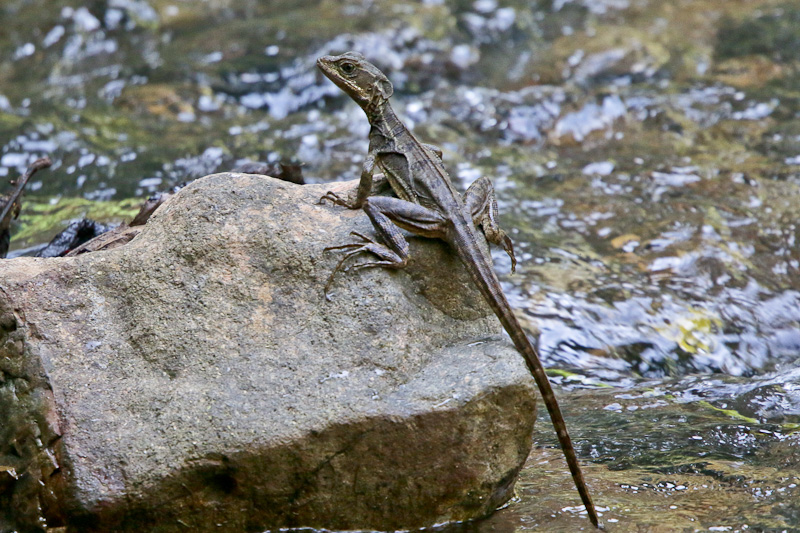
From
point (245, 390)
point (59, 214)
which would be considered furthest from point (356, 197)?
point (59, 214)

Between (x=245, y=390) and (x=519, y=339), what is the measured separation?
4.51 ft

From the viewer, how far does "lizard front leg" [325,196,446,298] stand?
4.36 metres

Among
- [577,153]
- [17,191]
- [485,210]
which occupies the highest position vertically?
[485,210]

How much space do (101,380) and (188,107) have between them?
773 centimetres

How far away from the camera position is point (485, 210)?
511 centimetres

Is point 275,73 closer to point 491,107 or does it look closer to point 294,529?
point 491,107

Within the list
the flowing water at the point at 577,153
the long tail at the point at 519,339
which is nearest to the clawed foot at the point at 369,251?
the long tail at the point at 519,339

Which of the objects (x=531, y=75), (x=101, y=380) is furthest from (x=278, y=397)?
(x=531, y=75)

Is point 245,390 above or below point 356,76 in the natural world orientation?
below

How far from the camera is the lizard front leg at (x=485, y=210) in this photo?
16.5ft

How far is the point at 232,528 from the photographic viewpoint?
12.4 ft

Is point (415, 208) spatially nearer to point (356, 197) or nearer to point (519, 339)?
point (356, 197)

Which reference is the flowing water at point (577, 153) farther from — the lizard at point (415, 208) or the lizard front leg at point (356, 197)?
the lizard front leg at point (356, 197)

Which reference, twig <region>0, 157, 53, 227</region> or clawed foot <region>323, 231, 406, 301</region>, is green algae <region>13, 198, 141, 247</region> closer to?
twig <region>0, 157, 53, 227</region>
